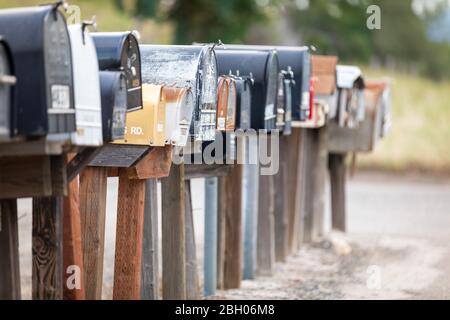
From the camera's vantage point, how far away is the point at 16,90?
3828 mm

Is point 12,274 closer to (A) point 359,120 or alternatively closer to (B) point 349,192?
(A) point 359,120

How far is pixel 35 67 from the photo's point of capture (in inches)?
152

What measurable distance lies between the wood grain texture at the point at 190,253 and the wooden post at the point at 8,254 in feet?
8.08

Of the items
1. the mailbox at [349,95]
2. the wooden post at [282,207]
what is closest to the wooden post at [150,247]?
the wooden post at [282,207]

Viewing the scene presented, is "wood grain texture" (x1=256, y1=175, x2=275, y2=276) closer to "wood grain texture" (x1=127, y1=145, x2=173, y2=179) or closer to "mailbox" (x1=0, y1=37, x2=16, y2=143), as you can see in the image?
"wood grain texture" (x1=127, y1=145, x2=173, y2=179)

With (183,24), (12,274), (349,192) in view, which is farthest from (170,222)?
(183,24)

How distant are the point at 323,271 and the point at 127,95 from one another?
4445 millimetres

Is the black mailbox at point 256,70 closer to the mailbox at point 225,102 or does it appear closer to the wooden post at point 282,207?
the mailbox at point 225,102

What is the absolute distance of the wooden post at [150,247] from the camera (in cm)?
597

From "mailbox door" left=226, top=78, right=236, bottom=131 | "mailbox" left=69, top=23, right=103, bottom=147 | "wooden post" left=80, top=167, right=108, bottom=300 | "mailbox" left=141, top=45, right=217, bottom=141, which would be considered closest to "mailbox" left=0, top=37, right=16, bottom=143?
"mailbox" left=69, top=23, right=103, bottom=147

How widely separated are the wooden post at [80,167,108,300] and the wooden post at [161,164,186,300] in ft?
3.59

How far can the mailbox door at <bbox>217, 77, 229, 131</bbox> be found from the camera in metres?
6.17

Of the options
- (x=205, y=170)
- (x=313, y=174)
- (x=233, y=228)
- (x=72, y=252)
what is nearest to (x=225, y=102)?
(x=205, y=170)

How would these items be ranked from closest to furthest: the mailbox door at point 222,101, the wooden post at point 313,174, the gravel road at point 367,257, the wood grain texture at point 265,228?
the mailbox door at point 222,101 < the gravel road at point 367,257 < the wood grain texture at point 265,228 < the wooden post at point 313,174
